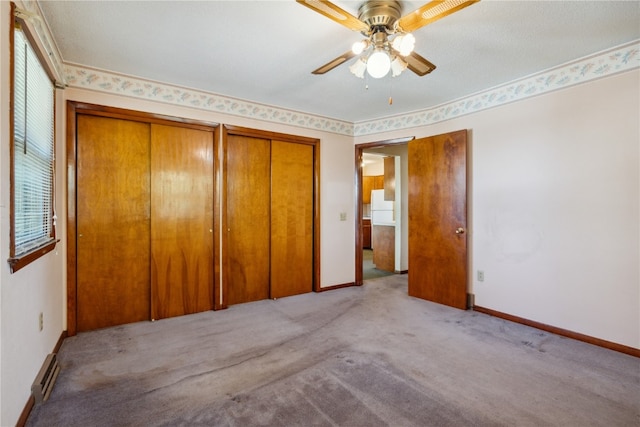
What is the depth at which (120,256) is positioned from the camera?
3.04 meters

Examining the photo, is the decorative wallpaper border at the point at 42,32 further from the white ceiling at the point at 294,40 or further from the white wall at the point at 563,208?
the white wall at the point at 563,208

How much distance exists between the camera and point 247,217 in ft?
12.4

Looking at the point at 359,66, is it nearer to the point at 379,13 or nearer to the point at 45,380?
the point at 379,13

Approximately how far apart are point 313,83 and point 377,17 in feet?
4.26

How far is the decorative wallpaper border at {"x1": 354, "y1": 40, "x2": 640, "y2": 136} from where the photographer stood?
246 cm

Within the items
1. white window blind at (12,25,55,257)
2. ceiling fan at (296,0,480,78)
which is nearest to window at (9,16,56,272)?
white window blind at (12,25,55,257)

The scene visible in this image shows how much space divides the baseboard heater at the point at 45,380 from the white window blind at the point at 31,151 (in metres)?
0.77

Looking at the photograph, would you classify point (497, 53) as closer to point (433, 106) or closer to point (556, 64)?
point (556, 64)

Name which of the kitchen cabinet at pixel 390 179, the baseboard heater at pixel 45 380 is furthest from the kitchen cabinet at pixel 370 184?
the baseboard heater at pixel 45 380

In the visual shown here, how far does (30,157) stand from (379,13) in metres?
2.32

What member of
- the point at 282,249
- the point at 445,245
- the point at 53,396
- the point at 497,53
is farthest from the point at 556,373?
the point at 53,396

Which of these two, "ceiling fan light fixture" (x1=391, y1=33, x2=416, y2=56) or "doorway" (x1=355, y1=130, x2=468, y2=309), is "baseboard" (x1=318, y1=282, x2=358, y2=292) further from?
"ceiling fan light fixture" (x1=391, y1=33, x2=416, y2=56)

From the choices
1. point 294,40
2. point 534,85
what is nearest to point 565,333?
point 534,85

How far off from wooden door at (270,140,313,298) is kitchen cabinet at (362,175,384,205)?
434cm
